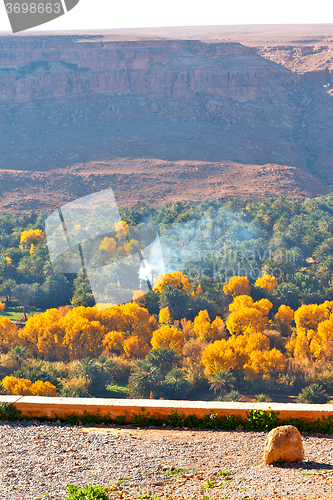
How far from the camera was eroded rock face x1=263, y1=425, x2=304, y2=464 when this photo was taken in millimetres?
8648

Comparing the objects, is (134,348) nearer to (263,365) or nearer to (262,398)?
(263,365)

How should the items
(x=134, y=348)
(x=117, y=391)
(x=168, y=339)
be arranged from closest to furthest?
(x=117, y=391) → (x=168, y=339) → (x=134, y=348)

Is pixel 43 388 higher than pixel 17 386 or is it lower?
lower

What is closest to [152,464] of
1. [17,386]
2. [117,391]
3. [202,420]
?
[202,420]

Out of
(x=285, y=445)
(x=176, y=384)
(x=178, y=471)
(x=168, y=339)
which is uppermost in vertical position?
(x=285, y=445)

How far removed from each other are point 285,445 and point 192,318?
112 ft

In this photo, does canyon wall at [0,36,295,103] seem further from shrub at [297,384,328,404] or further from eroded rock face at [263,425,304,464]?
eroded rock face at [263,425,304,464]

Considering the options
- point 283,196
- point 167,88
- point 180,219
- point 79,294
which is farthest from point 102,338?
point 167,88

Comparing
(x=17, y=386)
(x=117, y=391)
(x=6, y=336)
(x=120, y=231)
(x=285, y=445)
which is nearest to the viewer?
(x=285, y=445)

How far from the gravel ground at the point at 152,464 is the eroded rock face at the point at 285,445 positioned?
0.54 feet

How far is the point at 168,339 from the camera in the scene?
36875 millimetres

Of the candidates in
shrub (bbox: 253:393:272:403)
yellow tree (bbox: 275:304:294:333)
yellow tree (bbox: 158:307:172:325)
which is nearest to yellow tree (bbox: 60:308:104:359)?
yellow tree (bbox: 158:307:172:325)

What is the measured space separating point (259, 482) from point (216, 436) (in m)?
1.91

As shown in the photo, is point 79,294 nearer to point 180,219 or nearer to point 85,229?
point 85,229
